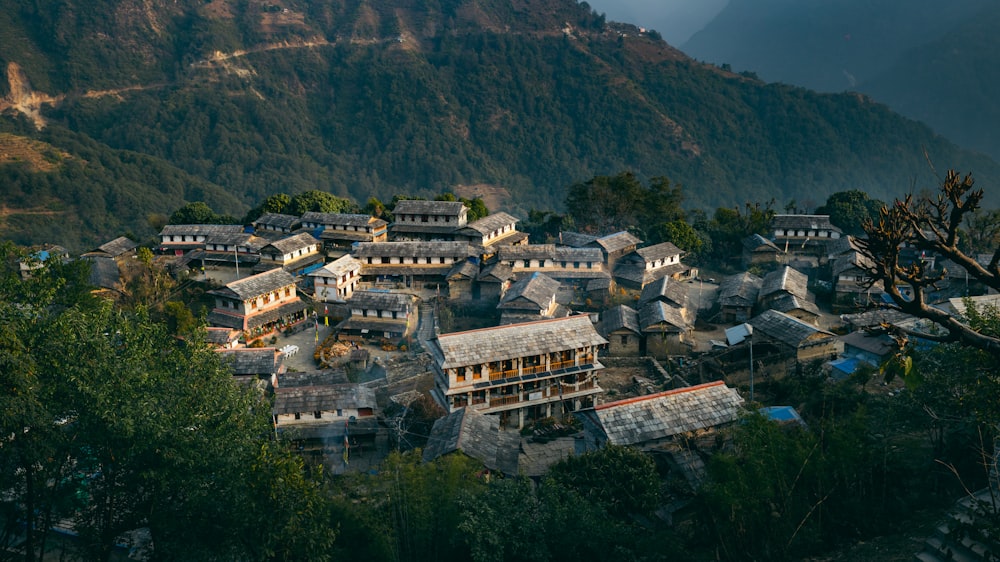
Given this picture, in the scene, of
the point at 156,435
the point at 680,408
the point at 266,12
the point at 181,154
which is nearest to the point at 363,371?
the point at 680,408

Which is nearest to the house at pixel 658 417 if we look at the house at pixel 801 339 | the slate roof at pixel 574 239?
the house at pixel 801 339

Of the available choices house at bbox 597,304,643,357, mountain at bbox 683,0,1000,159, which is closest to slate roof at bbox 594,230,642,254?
house at bbox 597,304,643,357

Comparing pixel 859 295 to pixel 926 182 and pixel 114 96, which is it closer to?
pixel 926 182

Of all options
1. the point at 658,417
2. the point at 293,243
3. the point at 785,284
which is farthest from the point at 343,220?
the point at 658,417

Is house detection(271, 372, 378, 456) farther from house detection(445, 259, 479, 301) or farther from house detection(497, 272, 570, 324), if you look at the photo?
house detection(445, 259, 479, 301)

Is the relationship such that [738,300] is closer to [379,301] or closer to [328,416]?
[379,301]

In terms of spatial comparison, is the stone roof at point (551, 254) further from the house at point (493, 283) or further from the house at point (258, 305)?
the house at point (258, 305)
